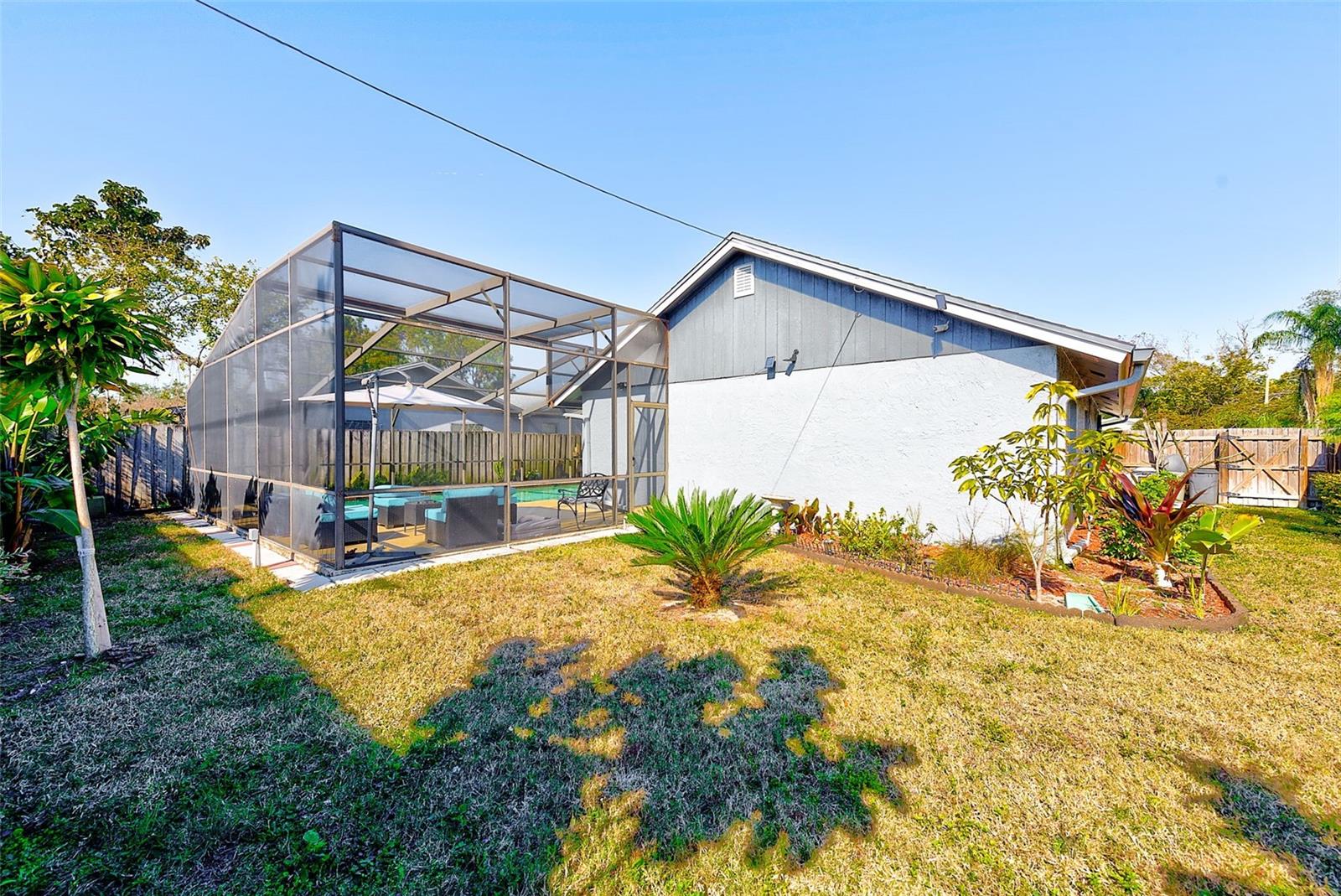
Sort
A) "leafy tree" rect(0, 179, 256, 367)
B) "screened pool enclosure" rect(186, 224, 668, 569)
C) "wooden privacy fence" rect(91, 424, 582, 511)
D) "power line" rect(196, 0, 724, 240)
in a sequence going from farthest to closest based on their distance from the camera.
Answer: "leafy tree" rect(0, 179, 256, 367) → "wooden privacy fence" rect(91, 424, 582, 511) → "screened pool enclosure" rect(186, 224, 668, 569) → "power line" rect(196, 0, 724, 240)

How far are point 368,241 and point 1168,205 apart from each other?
513 inches

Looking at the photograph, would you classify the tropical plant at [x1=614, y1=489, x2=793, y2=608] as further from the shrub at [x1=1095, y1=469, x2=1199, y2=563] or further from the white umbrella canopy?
the shrub at [x1=1095, y1=469, x2=1199, y2=563]

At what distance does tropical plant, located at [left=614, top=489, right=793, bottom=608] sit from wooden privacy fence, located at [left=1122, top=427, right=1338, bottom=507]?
455 inches

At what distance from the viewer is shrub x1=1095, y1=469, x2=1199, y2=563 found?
5.89 m

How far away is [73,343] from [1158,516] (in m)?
9.78

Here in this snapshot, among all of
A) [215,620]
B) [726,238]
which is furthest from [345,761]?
[726,238]

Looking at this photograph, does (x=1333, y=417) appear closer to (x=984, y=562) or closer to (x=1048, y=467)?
(x=1048, y=467)

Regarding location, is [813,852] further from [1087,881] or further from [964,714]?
[964,714]

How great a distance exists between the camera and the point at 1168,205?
28.1 feet

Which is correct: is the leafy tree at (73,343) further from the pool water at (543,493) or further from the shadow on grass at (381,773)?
the pool water at (543,493)

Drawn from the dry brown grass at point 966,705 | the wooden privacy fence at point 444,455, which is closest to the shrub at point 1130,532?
the dry brown grass at point 966,705

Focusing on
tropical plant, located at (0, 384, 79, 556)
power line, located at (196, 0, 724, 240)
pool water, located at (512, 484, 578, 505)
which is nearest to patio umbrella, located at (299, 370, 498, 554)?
pool water, located at (512, 484, 578, 505)

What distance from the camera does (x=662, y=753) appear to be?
106 inches

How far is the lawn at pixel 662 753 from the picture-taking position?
1.99 meters
